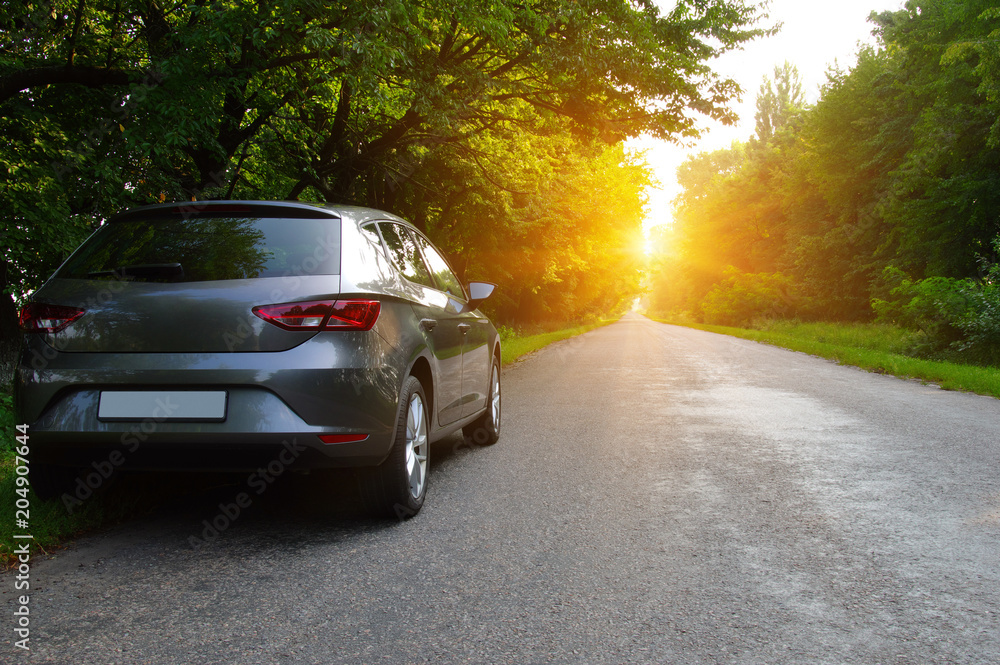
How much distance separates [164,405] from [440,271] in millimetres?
2727

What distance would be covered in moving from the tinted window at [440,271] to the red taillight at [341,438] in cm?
203

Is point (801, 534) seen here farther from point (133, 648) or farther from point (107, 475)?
point (107, 475)

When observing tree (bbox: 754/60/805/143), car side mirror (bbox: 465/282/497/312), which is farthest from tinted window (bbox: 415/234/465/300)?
tree (bbox: 754/60/805/143)

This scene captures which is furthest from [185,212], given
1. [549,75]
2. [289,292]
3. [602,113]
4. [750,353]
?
[750,353]

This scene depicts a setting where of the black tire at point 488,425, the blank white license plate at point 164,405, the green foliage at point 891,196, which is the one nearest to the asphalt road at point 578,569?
the black tire at point 488,425

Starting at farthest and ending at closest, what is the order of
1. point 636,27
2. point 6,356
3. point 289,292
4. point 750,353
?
point 750,353, point 636,27, point 6,356, point 289,292

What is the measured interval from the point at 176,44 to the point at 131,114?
1.05 m

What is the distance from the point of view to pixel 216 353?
11.3 feet

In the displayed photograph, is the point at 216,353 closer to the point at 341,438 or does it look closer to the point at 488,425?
the point at 341,438

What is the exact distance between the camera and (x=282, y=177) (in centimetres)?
1530

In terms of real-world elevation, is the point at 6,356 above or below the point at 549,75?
below

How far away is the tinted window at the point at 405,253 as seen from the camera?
462cm

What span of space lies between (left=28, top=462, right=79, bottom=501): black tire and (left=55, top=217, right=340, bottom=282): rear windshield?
1.03m

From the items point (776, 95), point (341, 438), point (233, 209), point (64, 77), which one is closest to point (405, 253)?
point (233, 209)
